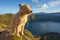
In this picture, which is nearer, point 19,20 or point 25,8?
point 19,20

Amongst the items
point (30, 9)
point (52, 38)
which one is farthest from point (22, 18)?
point (52, 38)

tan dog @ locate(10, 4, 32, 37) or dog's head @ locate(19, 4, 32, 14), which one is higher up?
dog's head @ locate(19, 4, 32, 14)

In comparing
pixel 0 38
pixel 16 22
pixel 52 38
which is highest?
pixel 16 22

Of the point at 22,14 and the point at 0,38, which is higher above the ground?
the point at 22,14

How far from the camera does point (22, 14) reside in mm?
7902

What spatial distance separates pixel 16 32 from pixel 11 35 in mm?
659

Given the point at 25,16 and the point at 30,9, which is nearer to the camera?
the point at 30,9

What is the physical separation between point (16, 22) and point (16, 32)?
508mm

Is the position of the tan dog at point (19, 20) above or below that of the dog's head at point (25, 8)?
below

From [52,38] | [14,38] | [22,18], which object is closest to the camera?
[14,38]

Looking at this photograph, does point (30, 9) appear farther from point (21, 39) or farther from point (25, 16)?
point (21, 39)

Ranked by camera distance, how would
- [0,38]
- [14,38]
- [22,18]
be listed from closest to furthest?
[14,38]
[0,38]
[22,18]

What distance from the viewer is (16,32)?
25.3 ft

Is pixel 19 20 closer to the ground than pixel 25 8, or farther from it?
closer to the ground
